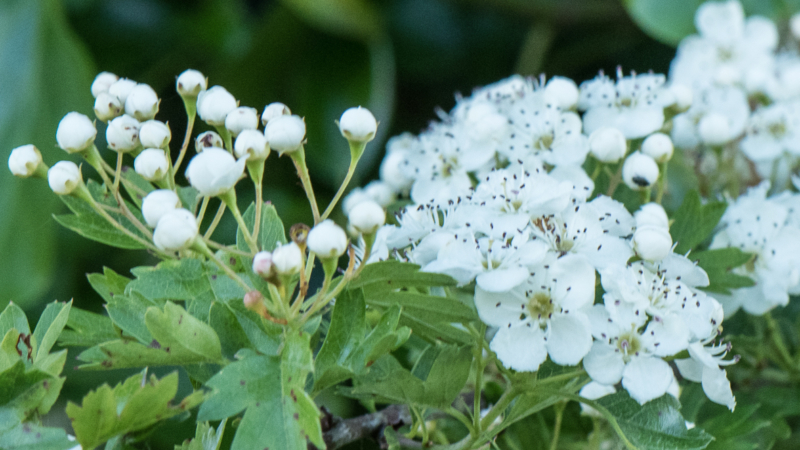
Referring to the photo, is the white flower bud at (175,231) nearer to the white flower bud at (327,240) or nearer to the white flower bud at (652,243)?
the white flower bud at (327,240)

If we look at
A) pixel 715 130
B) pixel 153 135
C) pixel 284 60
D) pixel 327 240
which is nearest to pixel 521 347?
pixel 327 240

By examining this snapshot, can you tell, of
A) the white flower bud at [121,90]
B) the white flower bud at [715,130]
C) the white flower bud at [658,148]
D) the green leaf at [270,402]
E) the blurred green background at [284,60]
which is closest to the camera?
the green leaf at [270,402]

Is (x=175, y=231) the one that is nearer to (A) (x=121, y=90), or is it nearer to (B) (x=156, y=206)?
(B) (x=156, y=206)

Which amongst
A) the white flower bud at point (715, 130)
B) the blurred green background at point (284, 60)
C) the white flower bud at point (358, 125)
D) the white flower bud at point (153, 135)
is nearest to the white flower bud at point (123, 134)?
the white flower bud at point (153, 135)

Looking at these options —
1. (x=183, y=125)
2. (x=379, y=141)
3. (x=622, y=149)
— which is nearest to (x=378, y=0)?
(x=379, y=141)

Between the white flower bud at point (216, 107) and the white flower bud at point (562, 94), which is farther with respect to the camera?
the white flower bud at point (562, 94)

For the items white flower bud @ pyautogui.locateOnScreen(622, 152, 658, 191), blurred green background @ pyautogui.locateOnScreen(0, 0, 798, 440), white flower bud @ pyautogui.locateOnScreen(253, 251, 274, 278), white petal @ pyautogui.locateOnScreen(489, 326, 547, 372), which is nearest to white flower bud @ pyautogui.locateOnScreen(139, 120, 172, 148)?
white flower bud @ pyautogui.locateOnScreen(253, 251, 274, 278)

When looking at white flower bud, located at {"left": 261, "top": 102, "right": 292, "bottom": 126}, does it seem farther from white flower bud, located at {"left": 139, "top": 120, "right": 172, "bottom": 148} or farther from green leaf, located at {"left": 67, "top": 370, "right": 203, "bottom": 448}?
green leaf, located at {"left": 67, "top": 370, "right": 203, "bottom": 448}
